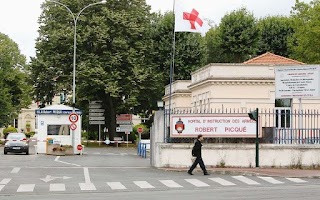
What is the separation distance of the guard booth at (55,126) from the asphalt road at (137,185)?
16.6m

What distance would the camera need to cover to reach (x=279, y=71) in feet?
116

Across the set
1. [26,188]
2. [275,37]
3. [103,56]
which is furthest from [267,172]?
[275,37]

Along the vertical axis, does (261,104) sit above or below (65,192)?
above

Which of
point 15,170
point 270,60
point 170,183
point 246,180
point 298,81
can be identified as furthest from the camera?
point 270,60

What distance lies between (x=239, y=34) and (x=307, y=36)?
661cm

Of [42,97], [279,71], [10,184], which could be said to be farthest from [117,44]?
[10,184]

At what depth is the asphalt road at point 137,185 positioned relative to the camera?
21094 millimetres

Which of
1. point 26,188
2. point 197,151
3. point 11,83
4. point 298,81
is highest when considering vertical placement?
point 11,83

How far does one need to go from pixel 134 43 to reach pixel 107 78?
16.1ft

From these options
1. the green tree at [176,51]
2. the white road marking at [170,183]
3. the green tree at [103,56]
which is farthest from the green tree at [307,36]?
the white road marking at [170,183]

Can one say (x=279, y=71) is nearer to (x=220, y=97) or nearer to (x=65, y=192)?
(x=65, y=192)

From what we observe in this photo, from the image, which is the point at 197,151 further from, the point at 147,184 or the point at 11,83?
the point at 11,83

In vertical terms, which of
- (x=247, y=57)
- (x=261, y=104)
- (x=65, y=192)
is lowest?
(x=65, y=192)

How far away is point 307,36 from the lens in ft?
238
